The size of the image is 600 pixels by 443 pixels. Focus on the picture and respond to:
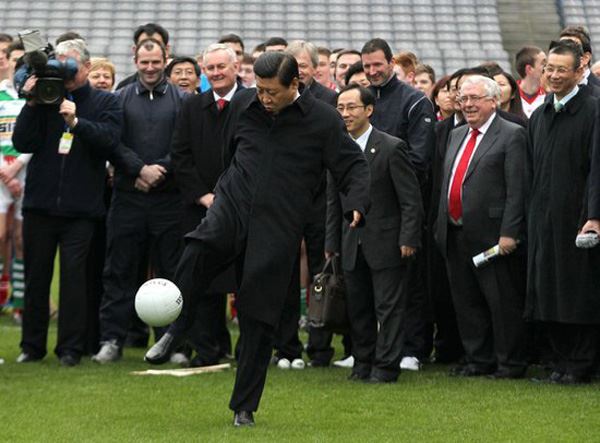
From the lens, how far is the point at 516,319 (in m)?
9.11

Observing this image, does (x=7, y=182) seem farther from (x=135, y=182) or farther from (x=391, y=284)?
(x=391, y=284)

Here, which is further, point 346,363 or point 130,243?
point 130,243

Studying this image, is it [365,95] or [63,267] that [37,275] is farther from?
[365,95]

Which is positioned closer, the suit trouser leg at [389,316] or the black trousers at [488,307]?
the suit trouser leg at [389,316]

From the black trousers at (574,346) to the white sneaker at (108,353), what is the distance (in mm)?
3276

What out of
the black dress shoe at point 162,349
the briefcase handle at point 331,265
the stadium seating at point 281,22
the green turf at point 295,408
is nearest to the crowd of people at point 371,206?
the briefcase handle at point 331,265

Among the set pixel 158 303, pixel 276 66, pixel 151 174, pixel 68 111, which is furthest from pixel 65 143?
pixel 158 303

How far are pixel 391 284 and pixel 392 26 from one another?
16678 millimetres

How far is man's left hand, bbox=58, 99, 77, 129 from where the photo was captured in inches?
374

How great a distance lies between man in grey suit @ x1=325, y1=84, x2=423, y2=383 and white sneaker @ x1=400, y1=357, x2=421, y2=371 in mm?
628

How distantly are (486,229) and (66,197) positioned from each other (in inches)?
122

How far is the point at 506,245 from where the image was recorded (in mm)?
8953

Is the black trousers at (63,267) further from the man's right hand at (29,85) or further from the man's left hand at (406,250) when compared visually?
the man's left hand at (406,250)

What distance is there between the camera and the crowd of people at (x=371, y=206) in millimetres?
8758
